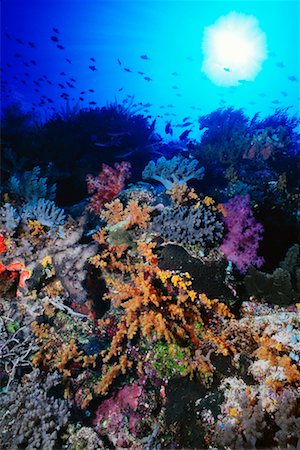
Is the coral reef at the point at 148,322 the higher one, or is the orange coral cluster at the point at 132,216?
the orange coral cluster at the point at 132,216

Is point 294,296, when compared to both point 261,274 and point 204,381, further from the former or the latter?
point 204,381

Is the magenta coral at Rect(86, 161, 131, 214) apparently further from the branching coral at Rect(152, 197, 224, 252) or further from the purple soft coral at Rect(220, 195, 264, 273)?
the purple soft coral at Rect(220, 195, 264, 273)

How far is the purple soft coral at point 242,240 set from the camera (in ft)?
13.9

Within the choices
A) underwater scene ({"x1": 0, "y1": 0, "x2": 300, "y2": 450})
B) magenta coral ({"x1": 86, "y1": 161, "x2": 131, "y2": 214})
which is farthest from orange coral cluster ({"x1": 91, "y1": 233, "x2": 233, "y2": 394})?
magenta coral ({"x1": 86, "y1": 161, "x2": 131, "y2": 214})

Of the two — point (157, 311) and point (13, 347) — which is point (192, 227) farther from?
point (13, 347)

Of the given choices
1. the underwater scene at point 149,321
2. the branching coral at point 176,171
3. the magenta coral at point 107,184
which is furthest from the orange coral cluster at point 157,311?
the magenta coral at point 107,184

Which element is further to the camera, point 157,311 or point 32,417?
point 157,311

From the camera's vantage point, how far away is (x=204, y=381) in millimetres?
3264

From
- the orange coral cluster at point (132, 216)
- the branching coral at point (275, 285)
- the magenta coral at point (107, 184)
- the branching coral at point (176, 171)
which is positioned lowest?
the branching coral at point (275, 285)

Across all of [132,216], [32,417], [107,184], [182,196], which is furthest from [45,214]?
[32,417]

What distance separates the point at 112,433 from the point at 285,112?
14641mm

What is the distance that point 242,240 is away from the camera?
13.9 ft

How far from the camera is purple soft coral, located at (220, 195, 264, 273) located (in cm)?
422

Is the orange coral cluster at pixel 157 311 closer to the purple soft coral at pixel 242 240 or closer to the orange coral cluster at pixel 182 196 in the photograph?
the purple soft coral at pixel 242 240
